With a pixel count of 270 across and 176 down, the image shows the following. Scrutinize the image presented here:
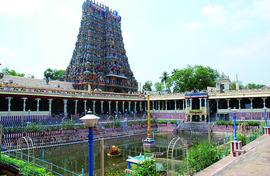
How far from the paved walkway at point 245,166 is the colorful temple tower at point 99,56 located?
32.9 m

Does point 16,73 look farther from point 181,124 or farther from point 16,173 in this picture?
point 16,173

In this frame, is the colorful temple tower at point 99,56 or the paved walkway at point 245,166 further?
the colorful temple tower at point 99,56

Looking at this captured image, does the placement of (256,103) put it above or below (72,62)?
below

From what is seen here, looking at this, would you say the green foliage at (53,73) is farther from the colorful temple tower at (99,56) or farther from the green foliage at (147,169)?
the green foliage at (147,169)

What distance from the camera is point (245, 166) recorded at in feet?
35.1

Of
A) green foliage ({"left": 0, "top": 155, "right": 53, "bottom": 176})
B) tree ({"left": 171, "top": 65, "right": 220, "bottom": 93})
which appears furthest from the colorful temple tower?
green foliage ({"left": 0, "top": 155, "right": 53, "bottom": 176})

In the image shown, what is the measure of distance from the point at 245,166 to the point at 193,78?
45.8 m

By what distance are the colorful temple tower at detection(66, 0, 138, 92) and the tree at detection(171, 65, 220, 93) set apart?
36.3 ft

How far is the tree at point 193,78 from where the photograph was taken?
5516cm

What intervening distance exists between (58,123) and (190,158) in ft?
69.4

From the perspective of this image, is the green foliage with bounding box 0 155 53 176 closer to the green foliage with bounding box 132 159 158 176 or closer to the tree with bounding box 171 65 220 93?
the green foliage with bounding box 132 159 158 176

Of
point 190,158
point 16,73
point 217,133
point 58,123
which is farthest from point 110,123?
point 16,73

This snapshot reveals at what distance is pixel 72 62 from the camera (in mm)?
48219

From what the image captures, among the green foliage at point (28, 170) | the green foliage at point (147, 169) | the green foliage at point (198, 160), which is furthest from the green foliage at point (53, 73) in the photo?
the green foliage at point (147, 169)
